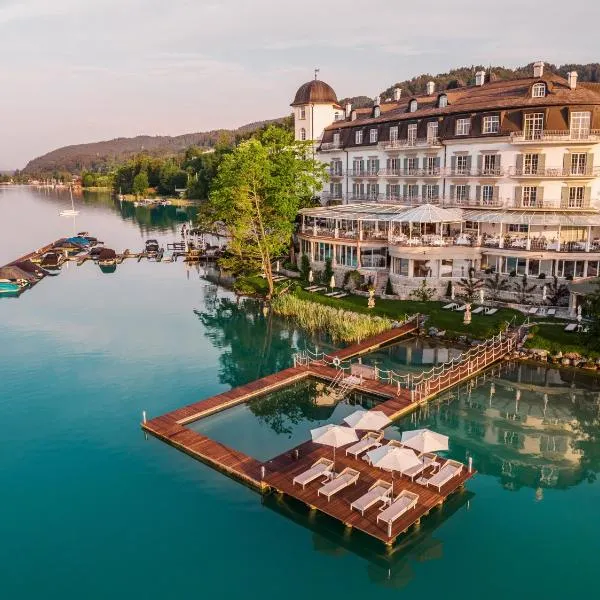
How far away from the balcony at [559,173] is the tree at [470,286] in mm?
7719

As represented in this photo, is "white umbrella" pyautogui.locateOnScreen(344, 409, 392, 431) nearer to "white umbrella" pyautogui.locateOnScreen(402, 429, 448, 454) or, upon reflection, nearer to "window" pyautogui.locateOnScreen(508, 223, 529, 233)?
"white umbrella" pyautogui.locateOnScreen(402, 429, 448, 454)

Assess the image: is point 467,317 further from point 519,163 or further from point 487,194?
point 519,163

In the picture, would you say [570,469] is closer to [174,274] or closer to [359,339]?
[359,339]

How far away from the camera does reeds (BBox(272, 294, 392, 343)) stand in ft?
122

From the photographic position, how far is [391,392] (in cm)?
2855

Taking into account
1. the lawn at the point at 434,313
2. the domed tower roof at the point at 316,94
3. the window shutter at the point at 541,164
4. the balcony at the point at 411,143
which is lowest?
the lawn at the point at 434,313

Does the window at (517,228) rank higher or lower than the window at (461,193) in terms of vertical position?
lower

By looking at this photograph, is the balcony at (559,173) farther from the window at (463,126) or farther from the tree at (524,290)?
the tree at (524,290)

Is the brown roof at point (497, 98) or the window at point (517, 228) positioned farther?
the window at point (517, 228)

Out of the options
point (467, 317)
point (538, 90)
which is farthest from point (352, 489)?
point (538, 90)

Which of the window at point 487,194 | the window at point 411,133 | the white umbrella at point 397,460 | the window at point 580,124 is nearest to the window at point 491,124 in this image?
the window at point 487,194

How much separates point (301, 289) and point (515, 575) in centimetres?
3143

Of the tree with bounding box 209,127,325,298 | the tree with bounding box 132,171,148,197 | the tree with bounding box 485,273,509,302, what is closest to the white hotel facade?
the tree with bounding box 485,273,509,302

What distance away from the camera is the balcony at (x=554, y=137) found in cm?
3956
